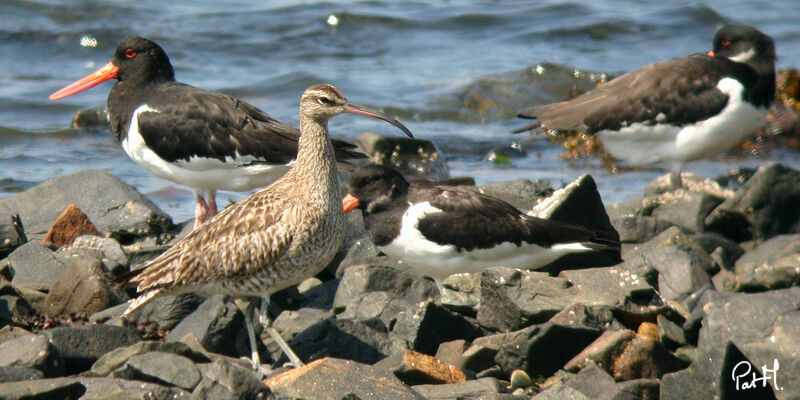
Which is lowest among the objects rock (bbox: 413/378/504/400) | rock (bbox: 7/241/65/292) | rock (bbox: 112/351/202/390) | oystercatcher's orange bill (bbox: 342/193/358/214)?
rock (bbox: 7/241/65/292)

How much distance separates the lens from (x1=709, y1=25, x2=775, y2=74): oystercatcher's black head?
9445 millimetres

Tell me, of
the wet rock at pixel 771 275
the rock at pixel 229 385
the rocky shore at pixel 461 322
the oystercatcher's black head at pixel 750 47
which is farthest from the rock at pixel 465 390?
the oystercatcher's black head at pixel 750 47

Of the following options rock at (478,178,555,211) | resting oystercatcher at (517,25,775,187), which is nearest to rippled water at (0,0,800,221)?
→ resting oystercatcher at (517,25,775,187)

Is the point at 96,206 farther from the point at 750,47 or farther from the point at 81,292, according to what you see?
the point at 750,47

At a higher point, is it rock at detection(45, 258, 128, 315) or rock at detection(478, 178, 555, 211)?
rock at detection(45, 258, 128, 315)

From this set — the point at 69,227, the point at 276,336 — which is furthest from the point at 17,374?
the point at 69,227

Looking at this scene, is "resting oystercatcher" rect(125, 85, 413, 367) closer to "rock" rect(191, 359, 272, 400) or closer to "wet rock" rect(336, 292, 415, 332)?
"wet rock" rect(336, 292, 415, 332)

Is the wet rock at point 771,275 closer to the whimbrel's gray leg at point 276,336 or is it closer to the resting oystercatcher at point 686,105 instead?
the whimbrel's gray leg at point 276,336

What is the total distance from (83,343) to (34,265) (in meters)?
1.87

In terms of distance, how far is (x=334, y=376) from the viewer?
180 inches

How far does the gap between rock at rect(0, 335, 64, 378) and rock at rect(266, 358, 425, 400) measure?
3.58ft

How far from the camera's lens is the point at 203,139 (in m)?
8.20

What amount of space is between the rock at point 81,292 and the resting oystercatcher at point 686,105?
4.79 meters

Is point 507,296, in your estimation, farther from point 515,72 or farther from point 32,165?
point 515,72
